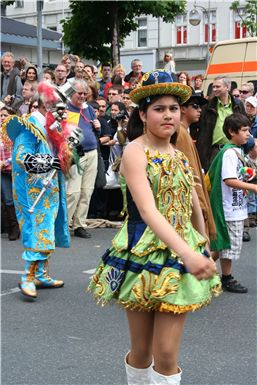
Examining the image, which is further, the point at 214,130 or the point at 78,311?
the point at 214,130

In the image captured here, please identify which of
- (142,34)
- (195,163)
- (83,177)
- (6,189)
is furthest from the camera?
(142,34)

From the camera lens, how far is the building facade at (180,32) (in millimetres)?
49875

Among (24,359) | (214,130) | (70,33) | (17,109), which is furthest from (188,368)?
(70,33)

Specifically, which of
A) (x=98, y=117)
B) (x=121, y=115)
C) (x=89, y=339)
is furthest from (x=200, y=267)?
(x=98, y=117)

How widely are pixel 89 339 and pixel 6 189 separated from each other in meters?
4.76

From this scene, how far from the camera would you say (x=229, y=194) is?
6.80 meters

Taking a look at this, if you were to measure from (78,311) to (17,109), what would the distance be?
516 cm

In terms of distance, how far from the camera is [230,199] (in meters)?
6.79

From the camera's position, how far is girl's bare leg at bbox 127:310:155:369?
3633mm

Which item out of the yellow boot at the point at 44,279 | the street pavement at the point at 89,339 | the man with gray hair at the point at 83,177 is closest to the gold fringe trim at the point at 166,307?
the street pavement at the point at 89,339

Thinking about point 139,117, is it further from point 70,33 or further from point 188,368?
point 70,33

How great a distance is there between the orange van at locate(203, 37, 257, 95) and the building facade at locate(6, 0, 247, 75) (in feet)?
95.3

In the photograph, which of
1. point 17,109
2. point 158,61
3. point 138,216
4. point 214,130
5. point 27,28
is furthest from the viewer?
point 158,61

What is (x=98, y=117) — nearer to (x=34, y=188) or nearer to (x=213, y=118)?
(x=213, y=118)
